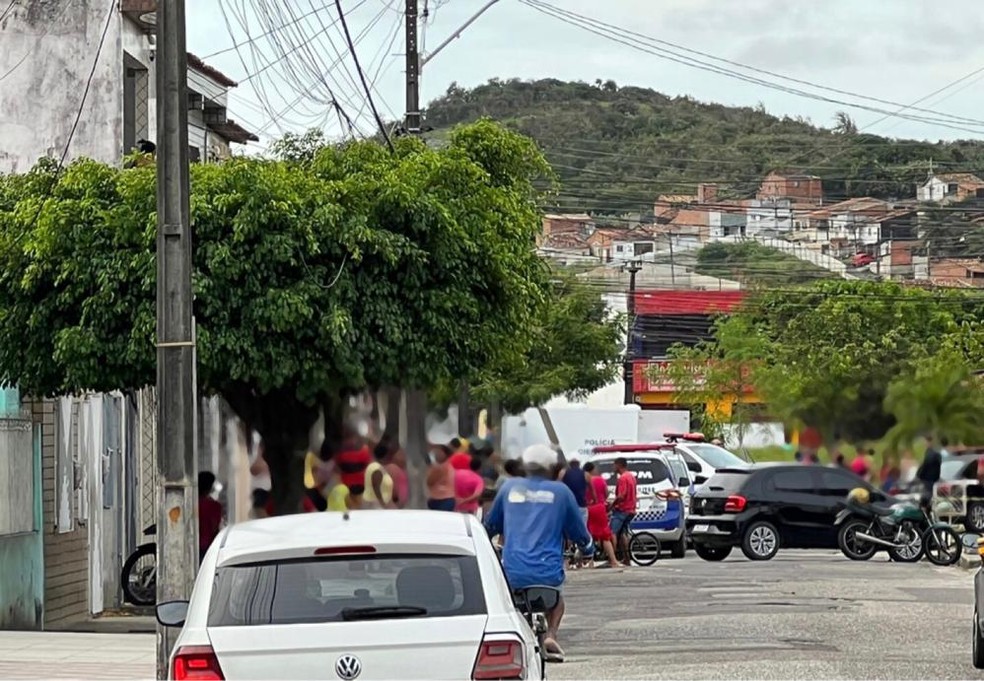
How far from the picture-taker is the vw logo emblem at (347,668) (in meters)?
7.87

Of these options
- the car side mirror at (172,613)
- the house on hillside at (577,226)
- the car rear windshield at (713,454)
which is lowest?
the car rear windshield at (713,454)

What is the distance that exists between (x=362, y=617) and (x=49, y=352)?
11.6 m

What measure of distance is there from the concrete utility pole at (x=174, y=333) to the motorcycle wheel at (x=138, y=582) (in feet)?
24.1

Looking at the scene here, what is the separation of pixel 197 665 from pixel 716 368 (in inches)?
1742

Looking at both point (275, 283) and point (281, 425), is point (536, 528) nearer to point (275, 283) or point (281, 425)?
point (275, 283)

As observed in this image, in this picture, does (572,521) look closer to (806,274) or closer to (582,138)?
(806,274)

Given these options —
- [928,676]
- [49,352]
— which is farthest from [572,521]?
[49,352]

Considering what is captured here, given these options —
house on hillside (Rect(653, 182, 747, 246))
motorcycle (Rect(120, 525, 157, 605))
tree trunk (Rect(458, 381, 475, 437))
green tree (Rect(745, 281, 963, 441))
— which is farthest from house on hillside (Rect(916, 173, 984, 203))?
motorcycle (Rect(120, 525, 157, 605))

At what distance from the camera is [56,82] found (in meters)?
24.6

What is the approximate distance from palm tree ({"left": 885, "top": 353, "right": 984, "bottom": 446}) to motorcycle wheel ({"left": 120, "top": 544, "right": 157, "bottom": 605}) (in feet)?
27.1

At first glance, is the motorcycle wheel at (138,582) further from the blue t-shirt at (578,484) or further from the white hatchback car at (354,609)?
the white hatchback car at (354,609)

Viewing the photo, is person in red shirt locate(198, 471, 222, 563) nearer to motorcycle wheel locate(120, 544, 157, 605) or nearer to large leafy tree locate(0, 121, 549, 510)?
large leafy tree locate(0, 121, 549, 510)

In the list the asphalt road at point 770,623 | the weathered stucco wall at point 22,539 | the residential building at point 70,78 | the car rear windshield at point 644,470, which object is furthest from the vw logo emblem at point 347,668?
the car rear windshield at point 644,470

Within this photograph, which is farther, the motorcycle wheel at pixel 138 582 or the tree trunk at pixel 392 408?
the motorcycle wheel at pixel 138 582
